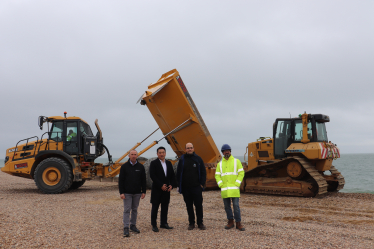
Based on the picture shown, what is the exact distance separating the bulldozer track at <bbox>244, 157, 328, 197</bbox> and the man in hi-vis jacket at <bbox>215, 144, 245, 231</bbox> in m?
5.12

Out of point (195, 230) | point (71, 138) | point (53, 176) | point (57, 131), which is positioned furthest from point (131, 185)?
point (57, 131)

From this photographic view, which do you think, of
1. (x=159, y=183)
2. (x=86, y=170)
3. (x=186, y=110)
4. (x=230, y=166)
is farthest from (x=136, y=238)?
(x=86, y=170)

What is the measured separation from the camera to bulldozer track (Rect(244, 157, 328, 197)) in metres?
9.73

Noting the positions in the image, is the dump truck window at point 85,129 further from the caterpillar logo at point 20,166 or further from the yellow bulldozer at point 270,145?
the yellow bulldozer at point 270,145

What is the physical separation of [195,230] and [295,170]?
231 inches

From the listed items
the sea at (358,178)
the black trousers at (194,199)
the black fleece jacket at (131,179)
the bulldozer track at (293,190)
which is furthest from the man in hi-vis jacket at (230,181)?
the sea at (358,178)

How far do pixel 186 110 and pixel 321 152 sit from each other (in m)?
4.90

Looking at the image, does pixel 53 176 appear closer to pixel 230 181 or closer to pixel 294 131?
pixel 230 181

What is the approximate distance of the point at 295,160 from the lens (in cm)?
1020

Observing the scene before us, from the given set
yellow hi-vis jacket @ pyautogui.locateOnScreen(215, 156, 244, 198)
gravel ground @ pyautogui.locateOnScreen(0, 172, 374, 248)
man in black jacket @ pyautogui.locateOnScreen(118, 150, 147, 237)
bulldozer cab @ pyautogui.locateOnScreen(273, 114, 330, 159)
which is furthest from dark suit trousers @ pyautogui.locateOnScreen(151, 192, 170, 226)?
bulldozer cab @ pyautogui.locateOnScreen(273, 114, 330, 159)

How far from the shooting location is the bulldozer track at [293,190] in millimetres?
9734

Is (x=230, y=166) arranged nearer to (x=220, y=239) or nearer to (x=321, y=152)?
(x=220, y=239)

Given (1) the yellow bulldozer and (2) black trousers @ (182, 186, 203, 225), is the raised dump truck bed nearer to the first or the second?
(1) the yellow bulldozer

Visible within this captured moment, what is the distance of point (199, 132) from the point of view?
11.0 meters
